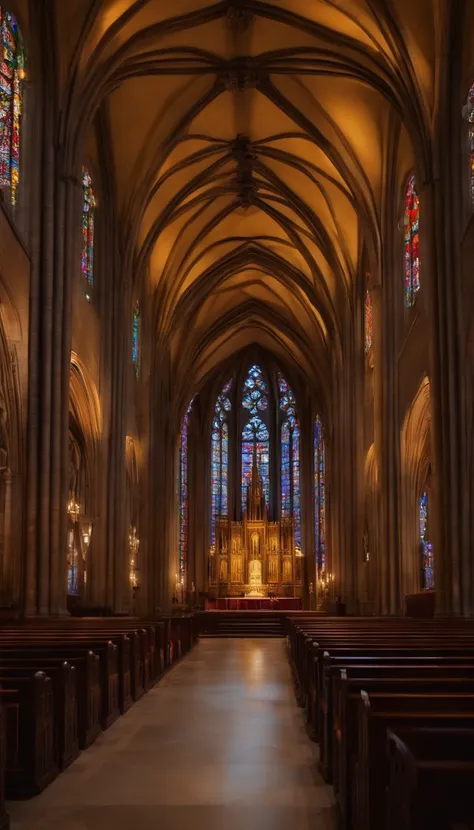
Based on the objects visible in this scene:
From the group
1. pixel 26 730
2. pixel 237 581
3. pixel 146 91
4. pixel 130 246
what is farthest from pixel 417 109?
pixel 237 581

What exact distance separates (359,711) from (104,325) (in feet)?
72.0

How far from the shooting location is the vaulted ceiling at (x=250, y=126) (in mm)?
20812

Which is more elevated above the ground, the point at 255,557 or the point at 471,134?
the point at 471,134

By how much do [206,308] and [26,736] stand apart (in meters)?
36.6

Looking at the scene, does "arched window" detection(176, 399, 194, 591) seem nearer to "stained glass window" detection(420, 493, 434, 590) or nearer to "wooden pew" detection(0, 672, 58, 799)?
"stained glass window" detection(420, 493, 434, 590)

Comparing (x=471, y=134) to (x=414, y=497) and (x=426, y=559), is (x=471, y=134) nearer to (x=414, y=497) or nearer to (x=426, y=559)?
(x=414, y=497)

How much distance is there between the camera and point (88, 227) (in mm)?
25219

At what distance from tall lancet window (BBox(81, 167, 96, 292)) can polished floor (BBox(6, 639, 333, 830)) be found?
605 inches

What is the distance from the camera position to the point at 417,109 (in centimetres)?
2077

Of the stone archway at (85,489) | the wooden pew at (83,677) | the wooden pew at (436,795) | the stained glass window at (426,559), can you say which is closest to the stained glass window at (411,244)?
the stained glass window at (426,559)

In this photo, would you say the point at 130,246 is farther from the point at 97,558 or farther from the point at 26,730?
the point at 26,730

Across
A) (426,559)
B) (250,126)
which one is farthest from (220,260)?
(426,559)

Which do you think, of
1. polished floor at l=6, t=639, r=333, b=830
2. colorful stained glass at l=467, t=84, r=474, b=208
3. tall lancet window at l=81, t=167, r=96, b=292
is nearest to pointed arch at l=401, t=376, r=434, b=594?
colorful stained glass at l=467, t=84, r=474, b=208

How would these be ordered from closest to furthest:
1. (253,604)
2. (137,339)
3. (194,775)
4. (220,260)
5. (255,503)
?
(194,775) < (137,339) < (220,260) < (253,604) < (255,503)
